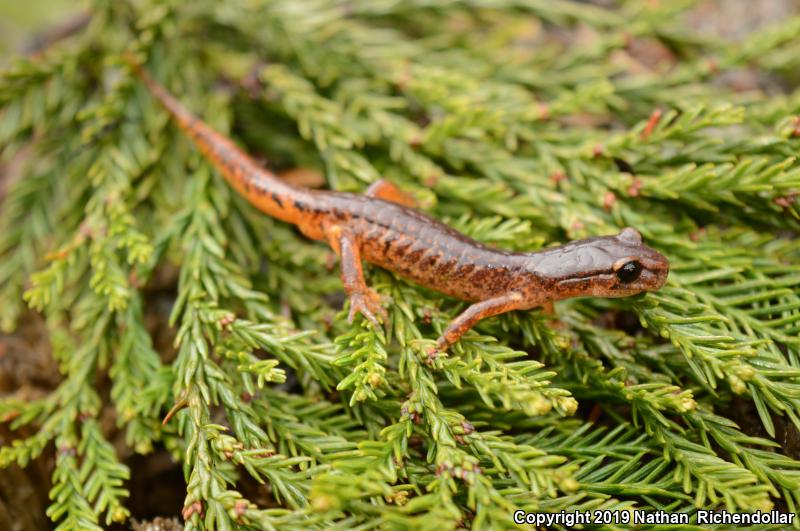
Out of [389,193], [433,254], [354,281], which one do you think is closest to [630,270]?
[433,254]

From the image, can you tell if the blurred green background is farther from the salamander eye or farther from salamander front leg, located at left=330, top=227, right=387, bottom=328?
the salamander eye

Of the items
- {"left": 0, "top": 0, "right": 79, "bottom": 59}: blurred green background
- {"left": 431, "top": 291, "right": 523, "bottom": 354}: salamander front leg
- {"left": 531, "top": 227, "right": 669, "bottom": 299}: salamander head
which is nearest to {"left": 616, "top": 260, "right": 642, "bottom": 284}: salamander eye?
{"left": 531, "top": 227, "right": 669, "bottom": 299}: salamander head

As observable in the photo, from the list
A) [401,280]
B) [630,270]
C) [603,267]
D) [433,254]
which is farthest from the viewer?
[401,280]

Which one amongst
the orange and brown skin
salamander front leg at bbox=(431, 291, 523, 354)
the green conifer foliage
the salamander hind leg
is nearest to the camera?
the green conifer foliage

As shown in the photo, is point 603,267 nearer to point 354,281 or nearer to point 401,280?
point 401,280

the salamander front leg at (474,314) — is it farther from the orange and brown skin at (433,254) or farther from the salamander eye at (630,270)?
the salamander eye at (630,270)

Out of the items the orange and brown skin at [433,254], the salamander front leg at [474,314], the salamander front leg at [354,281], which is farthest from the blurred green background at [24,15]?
the salamander front leg at [474,314]

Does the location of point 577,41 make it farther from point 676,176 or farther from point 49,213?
point 49,213
